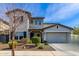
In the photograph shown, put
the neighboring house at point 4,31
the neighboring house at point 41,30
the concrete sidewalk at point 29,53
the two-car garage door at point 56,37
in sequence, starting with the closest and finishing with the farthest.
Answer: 1. the concrete sidewalk at point 29,53
2. the neighboring house at point 4,31
3. the neighboring house at point 41,30
4. the two-car garage door at point 56,37

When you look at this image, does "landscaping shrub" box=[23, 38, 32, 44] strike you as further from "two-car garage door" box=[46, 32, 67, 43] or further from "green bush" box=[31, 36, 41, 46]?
"two-car garage door" box=[46, 32, 67, 43]

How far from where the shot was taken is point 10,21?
1316cm

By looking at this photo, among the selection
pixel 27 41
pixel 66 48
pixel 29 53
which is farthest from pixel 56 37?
pixel 29 53

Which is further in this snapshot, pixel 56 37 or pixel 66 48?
pixel 56 37

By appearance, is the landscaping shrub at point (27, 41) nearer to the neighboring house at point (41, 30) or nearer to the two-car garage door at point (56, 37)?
the neighboring house at point (41, 30)

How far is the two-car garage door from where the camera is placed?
47.6ft

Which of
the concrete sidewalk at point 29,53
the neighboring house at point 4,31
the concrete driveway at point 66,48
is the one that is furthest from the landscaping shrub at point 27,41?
the concrete driveway at point 66,48

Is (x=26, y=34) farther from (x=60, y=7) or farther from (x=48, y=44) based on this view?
(x=60, y=7)

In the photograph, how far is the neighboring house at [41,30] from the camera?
45.8 feet

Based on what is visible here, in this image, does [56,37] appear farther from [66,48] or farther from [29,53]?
[29,53]

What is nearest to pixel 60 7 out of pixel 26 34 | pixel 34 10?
pixel 34 10

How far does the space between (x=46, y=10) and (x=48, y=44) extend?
69.7 inches

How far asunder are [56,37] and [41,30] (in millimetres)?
894

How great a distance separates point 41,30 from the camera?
14547 mm
